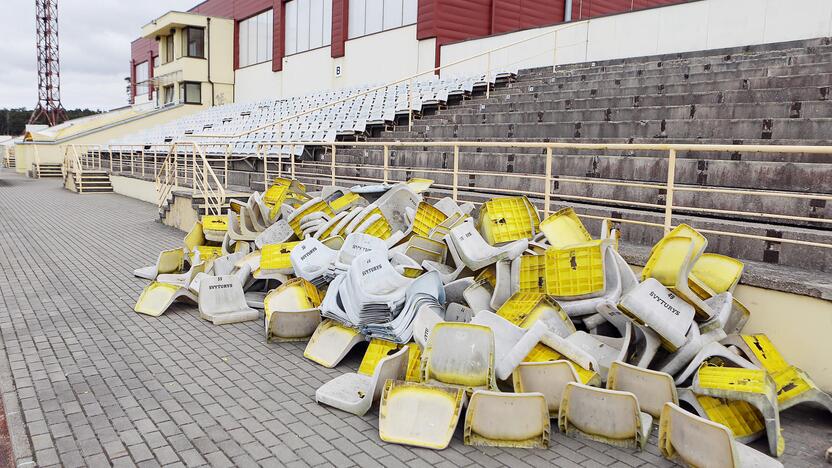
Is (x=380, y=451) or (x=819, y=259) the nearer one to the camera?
(x=380, y=451)

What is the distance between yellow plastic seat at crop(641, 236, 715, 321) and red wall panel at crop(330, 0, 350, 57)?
73.3 feet

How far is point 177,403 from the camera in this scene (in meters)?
4.42

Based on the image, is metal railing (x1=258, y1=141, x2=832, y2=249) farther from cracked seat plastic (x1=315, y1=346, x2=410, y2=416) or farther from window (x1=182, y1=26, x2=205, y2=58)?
window (x1=182, y1=26, x2=205, y2=58)

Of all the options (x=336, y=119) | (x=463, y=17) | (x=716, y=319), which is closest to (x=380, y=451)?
(x=716, y=319)

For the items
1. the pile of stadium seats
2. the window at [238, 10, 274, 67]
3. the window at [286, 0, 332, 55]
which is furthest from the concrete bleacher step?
the pile of stadium seats

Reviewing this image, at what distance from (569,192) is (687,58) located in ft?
20.8

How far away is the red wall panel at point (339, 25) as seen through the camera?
2480 cm

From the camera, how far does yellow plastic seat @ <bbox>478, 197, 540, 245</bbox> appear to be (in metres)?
6.40

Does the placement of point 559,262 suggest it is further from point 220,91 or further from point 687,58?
point 220,91

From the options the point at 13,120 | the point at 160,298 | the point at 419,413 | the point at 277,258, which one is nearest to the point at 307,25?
the point at 277,258

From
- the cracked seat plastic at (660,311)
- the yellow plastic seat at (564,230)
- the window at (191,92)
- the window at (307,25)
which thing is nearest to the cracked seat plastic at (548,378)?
the cracked seat plastic at (660,311)

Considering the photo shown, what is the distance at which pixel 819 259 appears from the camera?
515 cm

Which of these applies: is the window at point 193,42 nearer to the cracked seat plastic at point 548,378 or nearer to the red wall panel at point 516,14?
the red wall panel at point 516,14

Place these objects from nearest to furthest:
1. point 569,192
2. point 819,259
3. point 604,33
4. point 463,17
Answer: point 819,259 → point 569,192 → point 604,33 → point 463,17
